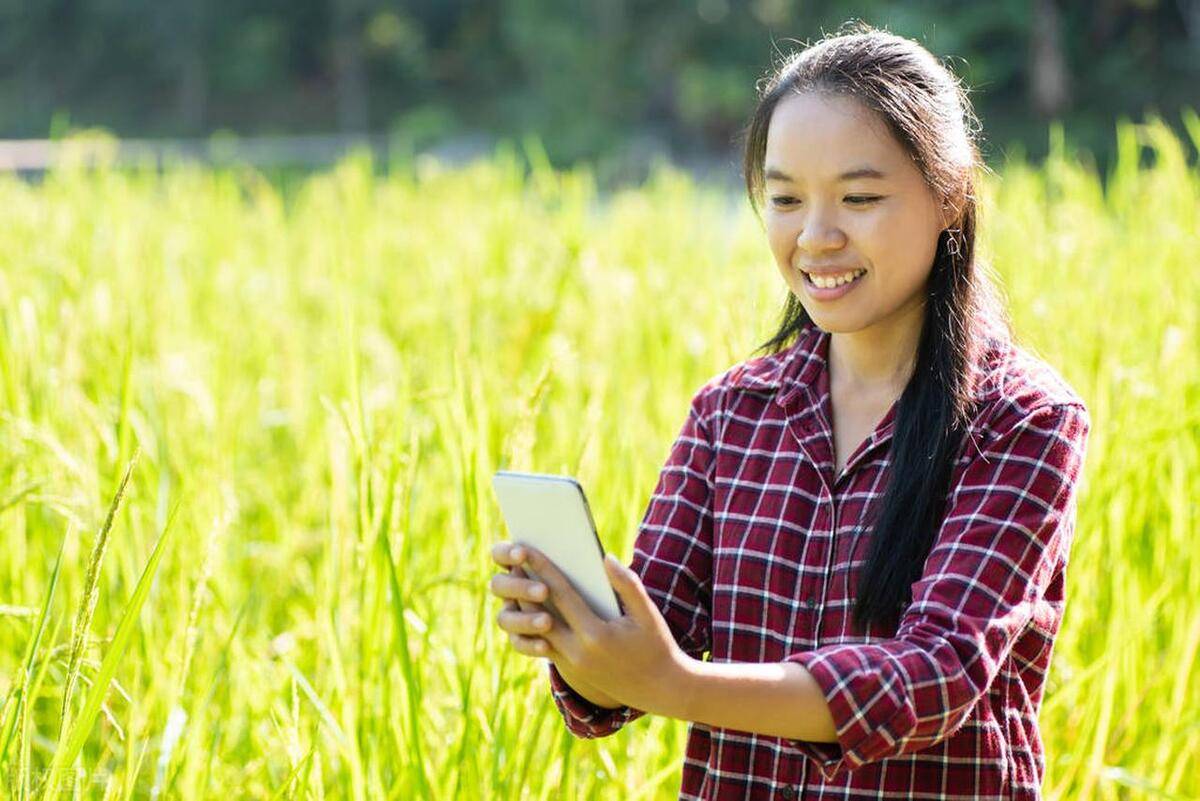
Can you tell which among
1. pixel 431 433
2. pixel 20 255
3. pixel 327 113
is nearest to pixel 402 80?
pixel 327 113

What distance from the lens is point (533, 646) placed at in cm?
88

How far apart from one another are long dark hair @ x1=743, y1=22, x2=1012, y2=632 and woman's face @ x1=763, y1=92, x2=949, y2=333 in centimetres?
2

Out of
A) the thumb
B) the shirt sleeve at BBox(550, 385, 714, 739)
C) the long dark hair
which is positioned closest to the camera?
the thumb

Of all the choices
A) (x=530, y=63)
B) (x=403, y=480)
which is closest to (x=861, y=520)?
(x=403, y=480)

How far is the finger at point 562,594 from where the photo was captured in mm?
847

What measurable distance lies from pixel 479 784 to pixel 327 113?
19963 mm

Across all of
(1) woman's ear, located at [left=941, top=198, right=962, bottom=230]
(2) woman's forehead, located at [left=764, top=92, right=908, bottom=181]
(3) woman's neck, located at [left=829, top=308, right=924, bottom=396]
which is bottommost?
(3) woman's neck, located at [left=829, top=308, right=924, bottom=396]

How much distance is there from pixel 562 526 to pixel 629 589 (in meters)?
0.05

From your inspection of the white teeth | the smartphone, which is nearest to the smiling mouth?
the white teeth

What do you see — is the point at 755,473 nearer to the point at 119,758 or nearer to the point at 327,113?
the point at 119,758

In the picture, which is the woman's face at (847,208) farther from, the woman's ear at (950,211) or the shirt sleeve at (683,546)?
the shirt sleeve at (683,546)

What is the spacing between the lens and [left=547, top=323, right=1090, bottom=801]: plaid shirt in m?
0.89

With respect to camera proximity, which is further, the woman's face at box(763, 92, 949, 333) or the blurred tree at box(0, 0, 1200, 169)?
the blurred tree at box(0, 0, 1200, 169)

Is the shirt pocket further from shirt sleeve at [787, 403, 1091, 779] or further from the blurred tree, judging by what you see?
the blurred tree
